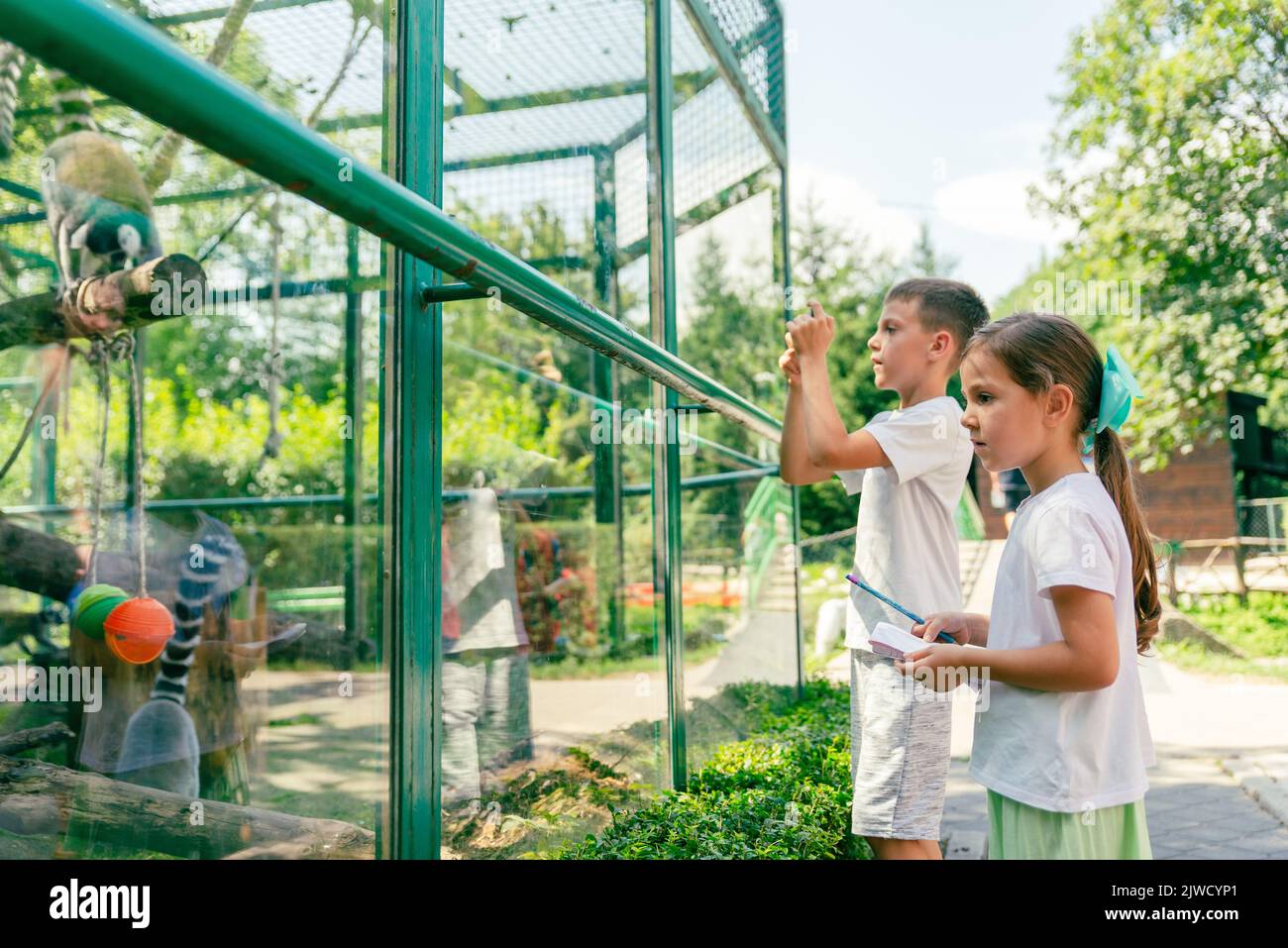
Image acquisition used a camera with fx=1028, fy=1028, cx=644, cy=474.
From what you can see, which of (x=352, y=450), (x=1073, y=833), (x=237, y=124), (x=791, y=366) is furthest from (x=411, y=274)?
(x=352, y=450)

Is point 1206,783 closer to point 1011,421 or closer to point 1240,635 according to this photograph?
point 1011,421

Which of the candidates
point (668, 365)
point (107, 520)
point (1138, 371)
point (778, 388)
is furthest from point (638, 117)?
point (1138, 371)

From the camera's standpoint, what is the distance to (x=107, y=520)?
4039 mm

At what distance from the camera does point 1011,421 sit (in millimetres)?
1873

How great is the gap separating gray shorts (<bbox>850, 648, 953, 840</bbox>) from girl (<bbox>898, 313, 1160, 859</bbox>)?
1.04 feet

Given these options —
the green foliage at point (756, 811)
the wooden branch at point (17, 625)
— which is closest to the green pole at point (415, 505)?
the green foliage at point (756, 811)

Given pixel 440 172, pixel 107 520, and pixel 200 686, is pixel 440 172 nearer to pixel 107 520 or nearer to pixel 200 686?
pixel 200 686

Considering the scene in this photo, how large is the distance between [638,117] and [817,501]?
57.8 ft

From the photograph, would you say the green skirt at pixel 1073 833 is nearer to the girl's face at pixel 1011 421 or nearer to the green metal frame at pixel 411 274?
the girl's face at pixel 1011 421

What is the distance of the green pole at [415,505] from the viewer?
1.67 metres

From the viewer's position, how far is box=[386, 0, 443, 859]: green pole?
1673 mm

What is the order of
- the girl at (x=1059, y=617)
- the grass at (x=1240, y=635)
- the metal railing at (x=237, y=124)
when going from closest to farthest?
the metal railing at (x=237, y=124)
the girl at (x=1059, y=617)
the grass at (x=1240, y=635)

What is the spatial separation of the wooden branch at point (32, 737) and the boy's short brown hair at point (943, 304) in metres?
2.27
